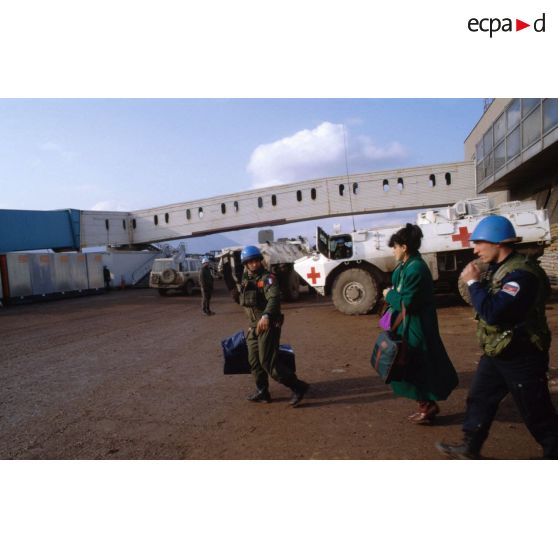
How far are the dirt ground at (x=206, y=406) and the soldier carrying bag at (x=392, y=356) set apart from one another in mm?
522

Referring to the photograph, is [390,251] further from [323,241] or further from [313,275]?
[313,275]

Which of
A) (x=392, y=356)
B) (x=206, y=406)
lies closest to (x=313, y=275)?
(x=206, y=406)

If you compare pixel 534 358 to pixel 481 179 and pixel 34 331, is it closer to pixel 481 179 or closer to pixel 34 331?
pixel 34 331

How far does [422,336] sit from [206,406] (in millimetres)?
2360

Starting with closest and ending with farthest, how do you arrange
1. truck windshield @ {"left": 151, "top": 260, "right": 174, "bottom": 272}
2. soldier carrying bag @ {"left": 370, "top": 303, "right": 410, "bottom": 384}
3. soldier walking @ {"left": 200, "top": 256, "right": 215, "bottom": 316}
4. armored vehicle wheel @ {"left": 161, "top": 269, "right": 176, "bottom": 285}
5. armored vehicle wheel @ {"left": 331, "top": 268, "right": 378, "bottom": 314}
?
soldier carrying bag @ {"left": 370, "top": 303, "right": 410, "bottom": 384} → armored vehicle wheel @ {"left": 331, "top": 268, "right": 378, "bottom": 314} → soldier walking @ {"left": 200, "top": 256, "right": 215, "bottom": 316} → armored vehicle wheel @ {"left": 161, "top": 269, "right": 176, "bottom": 285} → truck windshield @ {"left": 151, "top": 260, "right": 174, "bottom": 272}

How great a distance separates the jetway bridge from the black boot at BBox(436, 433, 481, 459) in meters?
27.1

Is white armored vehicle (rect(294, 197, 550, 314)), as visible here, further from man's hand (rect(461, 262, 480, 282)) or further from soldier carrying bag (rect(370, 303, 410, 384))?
man's hand (rect(461, 262, 480, 282))

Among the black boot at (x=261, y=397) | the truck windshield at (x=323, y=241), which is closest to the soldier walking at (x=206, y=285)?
the truck windshield at (x=323, y=241)

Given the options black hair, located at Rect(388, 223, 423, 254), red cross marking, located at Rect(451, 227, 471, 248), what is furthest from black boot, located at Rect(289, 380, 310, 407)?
red cross marking, located at Rect(451, 227, 471, 248)

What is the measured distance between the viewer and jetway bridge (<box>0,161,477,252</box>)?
30781 millimetres

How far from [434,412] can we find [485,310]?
4.71 ft

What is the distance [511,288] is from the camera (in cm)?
235

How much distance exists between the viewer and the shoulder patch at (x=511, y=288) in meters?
2.34

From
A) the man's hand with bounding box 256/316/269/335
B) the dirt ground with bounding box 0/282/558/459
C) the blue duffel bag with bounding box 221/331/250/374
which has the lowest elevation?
the dirt ground with bounding box 0/282/558/459
